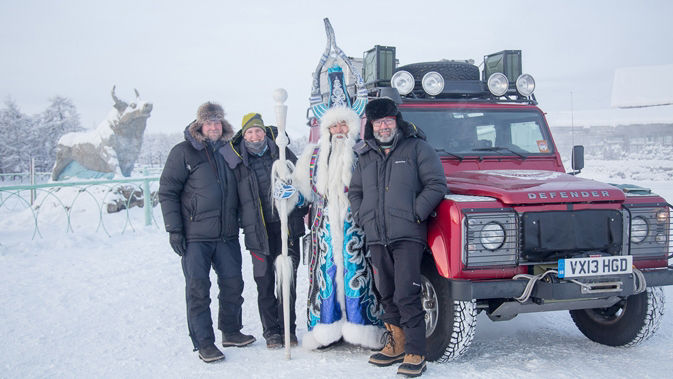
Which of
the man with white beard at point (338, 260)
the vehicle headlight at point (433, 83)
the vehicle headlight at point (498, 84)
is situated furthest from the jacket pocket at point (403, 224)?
the vehicle headlight at point (498, 84)

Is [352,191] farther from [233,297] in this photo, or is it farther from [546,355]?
[546,355]

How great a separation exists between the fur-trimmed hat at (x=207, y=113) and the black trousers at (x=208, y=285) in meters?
1.01

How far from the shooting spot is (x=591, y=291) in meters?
3.11

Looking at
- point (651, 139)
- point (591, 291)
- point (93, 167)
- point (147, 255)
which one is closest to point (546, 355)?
point (591, 291)

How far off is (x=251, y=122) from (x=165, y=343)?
198 cm

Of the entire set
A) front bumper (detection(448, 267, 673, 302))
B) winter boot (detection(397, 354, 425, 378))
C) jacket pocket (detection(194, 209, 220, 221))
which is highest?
jacket pocket (detection(194, 209, 220, 221))

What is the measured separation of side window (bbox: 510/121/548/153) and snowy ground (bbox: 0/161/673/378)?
5.41 feet

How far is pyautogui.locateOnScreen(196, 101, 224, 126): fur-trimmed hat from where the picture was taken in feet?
13.2

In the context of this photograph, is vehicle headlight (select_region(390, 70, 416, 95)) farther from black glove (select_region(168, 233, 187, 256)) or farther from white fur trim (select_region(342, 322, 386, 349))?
black glove (select_region(168, 233, 187, 256))

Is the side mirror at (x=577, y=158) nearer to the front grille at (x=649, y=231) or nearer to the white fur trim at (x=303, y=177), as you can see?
the front grille at (x=649, y=231)

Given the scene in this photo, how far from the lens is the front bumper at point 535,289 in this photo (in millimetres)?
3064

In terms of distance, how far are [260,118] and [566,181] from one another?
7.99ft

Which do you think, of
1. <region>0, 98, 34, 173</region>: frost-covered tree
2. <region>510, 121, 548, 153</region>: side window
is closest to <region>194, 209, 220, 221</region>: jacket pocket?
<region>510, 121, 548, 153</region>: side window

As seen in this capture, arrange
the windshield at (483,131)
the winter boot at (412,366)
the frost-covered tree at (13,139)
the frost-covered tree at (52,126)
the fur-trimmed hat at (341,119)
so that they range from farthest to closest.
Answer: the frost-covered tree at (52,126)
the frost-covered tree at (13,139)
the windshield at (483,131)
the fur-trimmed hat at (341,119)
the winter boot at (412,366)
